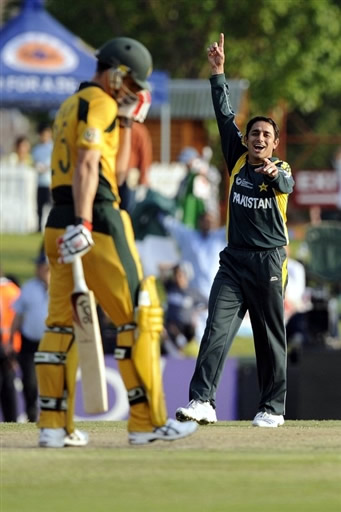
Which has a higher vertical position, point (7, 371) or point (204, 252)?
point (204, 252)

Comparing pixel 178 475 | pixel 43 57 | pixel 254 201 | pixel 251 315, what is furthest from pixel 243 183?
pixel 43 57

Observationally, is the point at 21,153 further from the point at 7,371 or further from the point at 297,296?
the point at 7,371

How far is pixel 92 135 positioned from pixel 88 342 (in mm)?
1047

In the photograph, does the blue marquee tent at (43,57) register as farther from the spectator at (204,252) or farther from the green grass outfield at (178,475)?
the green grass outfield at (178,475)

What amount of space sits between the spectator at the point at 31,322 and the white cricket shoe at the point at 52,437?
7.84m

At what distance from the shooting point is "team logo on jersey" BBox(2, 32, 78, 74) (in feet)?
94.8

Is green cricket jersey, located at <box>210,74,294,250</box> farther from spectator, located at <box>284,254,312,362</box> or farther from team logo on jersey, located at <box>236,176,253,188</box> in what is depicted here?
spectator, located at <box>284,254,312,362</box>

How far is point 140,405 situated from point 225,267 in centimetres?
198

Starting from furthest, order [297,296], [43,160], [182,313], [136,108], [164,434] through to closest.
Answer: [43,160] < [297,296] < [182,313] < [136,108] < [164,434]

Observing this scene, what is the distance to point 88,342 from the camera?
8.52m

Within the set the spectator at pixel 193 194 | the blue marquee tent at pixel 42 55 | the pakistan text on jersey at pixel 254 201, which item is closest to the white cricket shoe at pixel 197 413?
the pakistan text on jersey at pixel 254 201

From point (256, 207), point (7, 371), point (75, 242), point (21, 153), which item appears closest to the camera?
point (75, 242)

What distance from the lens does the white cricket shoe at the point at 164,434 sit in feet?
28.3

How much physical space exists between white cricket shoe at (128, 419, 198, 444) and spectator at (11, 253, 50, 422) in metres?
7.93
